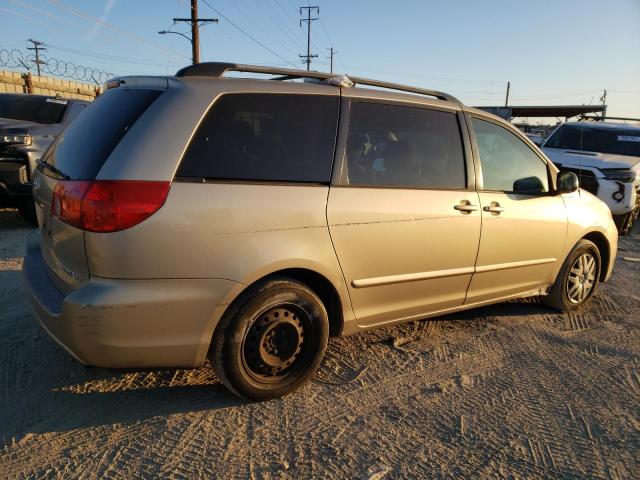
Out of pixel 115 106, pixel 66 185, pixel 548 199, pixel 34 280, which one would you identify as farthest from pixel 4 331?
pixel 548 199

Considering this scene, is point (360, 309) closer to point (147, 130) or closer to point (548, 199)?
point (147, 130)

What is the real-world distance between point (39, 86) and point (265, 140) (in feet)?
56.9

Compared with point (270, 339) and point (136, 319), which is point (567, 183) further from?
point (136, 319)

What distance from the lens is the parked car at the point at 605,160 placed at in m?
7.71

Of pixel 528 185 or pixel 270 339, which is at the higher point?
pixel 528 185

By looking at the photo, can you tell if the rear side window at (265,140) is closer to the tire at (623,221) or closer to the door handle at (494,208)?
the door handle at (494,208)

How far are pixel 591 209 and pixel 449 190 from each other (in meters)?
1.89

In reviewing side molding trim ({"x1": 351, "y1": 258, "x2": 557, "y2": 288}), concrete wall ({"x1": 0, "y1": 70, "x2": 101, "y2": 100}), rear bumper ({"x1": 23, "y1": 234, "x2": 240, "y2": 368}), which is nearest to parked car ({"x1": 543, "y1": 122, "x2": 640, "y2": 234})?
side molding trim ({"x1": 351, "y1": 258, "x2": 557, "y2": 288})

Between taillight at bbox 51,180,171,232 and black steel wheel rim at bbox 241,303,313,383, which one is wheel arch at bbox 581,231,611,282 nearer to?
black steel wheel rim at bbox 241,303,313,383

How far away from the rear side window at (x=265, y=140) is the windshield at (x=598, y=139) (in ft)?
24.6

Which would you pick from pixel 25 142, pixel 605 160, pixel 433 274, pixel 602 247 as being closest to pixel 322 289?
pixel 433 274

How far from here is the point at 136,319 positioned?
7.57 feet

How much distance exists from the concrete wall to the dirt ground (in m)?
12.2

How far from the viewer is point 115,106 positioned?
104 inches
